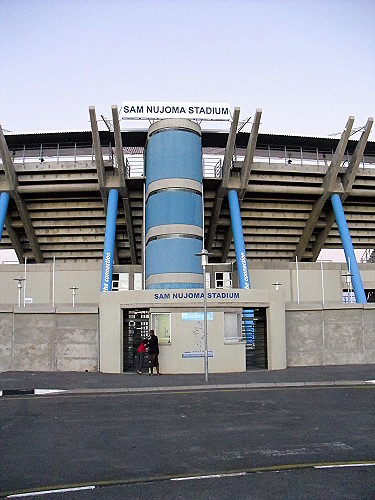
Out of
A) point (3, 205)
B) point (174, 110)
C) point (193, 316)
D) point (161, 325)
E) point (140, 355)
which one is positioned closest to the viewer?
point (140, 355)

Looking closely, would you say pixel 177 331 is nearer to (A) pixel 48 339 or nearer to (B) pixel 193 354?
(B) pixel 193 354

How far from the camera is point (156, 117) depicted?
35.1m

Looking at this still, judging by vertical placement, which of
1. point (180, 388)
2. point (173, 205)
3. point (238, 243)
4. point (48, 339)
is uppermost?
point (173, 205)

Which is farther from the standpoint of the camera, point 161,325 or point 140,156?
point 140,156

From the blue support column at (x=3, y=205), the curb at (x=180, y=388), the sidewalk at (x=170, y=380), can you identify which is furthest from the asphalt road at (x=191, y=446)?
the blue support column at (x=3, y=205)

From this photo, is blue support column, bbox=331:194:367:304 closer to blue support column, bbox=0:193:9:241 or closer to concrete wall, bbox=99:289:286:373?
concrete wall, bbox=99:289:286:373

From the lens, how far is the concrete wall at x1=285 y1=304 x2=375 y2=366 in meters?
26.6

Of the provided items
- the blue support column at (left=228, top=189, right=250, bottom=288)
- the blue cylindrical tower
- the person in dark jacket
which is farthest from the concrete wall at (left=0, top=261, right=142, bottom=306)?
the person in dark jacket

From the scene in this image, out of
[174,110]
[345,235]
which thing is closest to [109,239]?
[174,110]

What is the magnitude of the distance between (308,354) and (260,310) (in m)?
3.20

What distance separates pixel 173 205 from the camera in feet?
112

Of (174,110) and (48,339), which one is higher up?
(174,110)

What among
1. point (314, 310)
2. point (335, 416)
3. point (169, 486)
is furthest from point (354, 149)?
point (169, 486)

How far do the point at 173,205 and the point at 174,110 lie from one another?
240 inches
